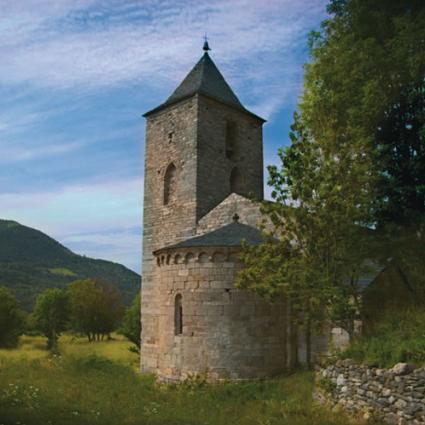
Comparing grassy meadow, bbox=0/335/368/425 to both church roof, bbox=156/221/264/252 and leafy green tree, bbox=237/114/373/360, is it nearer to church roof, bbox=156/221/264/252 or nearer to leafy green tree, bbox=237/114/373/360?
leafy green tree, bbox=237/114/373/360

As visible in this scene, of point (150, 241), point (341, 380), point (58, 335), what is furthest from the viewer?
point (58, 335)

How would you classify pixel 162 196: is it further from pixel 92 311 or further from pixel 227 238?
pixel 92 311

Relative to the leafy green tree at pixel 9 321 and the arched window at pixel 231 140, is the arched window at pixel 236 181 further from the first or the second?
the leafy green tree at pixel 9 321

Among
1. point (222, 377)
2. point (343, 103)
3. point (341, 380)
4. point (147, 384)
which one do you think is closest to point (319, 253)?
point (341, 380)

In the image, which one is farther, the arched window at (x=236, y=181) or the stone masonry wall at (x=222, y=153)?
the arched window at (x=236, y=181)

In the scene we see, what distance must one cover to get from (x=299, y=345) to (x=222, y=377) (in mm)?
2574

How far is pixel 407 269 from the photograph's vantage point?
42.6 ft

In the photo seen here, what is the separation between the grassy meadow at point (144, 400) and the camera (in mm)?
8773

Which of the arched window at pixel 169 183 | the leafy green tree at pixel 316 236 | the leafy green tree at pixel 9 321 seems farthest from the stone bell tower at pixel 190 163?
the leafy green tree at pixel 9 321

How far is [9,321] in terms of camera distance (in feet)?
107

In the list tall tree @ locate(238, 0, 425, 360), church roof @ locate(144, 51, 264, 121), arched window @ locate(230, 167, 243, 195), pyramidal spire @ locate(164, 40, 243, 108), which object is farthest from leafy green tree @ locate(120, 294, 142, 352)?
tall tree @ locate(238, 0, 425, 360)

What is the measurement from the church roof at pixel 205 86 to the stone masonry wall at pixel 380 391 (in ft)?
45.3

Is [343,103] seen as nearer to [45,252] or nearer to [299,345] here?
[299,345]

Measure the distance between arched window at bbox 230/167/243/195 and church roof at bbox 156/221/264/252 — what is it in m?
5.92
